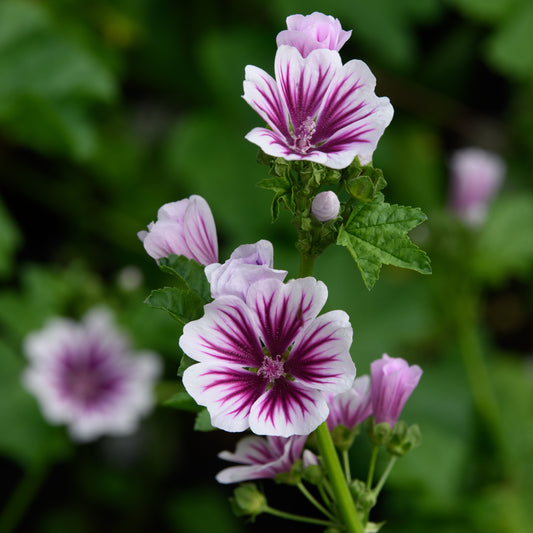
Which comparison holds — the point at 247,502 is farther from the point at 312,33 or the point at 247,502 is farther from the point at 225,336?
the point at 312,33

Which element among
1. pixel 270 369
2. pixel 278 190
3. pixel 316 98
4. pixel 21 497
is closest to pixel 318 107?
pixel 316 98

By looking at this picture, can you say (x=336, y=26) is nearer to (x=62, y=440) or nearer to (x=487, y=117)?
(x=62, y=440)

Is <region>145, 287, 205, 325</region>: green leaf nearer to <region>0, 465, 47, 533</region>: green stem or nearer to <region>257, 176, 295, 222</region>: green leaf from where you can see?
<region>257, 176, 295, 222</region>: green leaf

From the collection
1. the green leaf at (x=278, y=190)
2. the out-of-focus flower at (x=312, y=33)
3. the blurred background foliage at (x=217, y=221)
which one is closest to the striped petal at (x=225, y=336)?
the green leaf at (x=278, y=190)

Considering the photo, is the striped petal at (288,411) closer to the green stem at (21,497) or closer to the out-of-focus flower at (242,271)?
the out-of-focus flower at (242,271)

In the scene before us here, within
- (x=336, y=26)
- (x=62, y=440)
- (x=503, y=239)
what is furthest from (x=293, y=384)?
(x=503, y=239)
